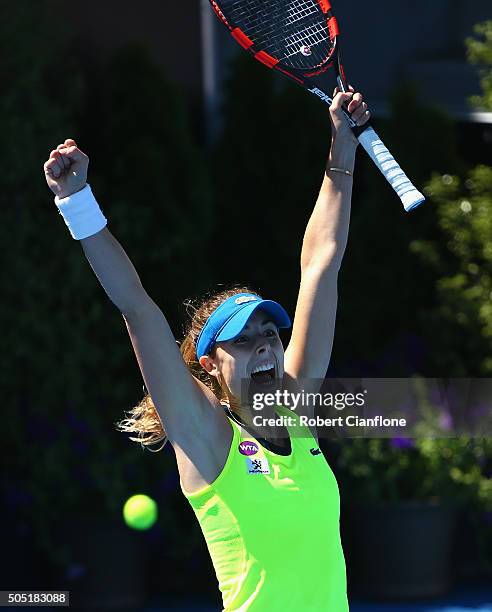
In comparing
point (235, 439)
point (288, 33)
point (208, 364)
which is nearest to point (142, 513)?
point (208, 364)

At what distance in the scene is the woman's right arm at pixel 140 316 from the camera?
289 cm

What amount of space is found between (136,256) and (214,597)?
1696mm

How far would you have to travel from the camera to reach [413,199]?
3.22m

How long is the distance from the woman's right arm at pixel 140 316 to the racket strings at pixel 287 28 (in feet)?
3.76

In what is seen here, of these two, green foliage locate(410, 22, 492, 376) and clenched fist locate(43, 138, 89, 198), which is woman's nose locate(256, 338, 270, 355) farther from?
green foliage locate(410, 22, 492, 376)

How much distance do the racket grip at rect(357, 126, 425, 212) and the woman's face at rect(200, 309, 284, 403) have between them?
0.44m

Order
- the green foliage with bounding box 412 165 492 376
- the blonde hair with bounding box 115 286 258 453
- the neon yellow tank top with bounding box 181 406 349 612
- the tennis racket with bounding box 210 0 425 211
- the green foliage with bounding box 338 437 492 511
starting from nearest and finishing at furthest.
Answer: the neon yellow tank top with bounding box 181 406 349 612
the blonde hair with bounding box 115 286 258 453
the tennis racket with bounding box 210 0 425 211
the green foliage with bounding box 338 437 492 511
the green foliage with bounding box 412 165 492 376

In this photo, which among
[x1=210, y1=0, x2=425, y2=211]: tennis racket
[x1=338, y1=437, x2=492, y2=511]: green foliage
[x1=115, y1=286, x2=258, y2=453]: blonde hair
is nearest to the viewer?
[x1=115, y1=286, x2=258, y2=453]: blonde hair

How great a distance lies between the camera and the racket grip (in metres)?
3.23

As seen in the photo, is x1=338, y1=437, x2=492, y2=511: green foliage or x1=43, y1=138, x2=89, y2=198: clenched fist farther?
x1=338, y1=437, x2=492, y2=511: green foliage

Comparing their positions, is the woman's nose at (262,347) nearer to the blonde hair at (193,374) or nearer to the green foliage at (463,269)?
the blonde hair at (193,374)

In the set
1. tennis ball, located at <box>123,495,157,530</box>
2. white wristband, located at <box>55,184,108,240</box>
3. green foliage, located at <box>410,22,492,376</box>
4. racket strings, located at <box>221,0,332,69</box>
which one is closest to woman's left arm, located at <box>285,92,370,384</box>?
racket strings, located at <box>221,0,332,69</box>

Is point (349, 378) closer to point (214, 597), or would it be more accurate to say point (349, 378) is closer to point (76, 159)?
point (214, 597)

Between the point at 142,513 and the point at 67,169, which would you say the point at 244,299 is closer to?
the point at 67,169
